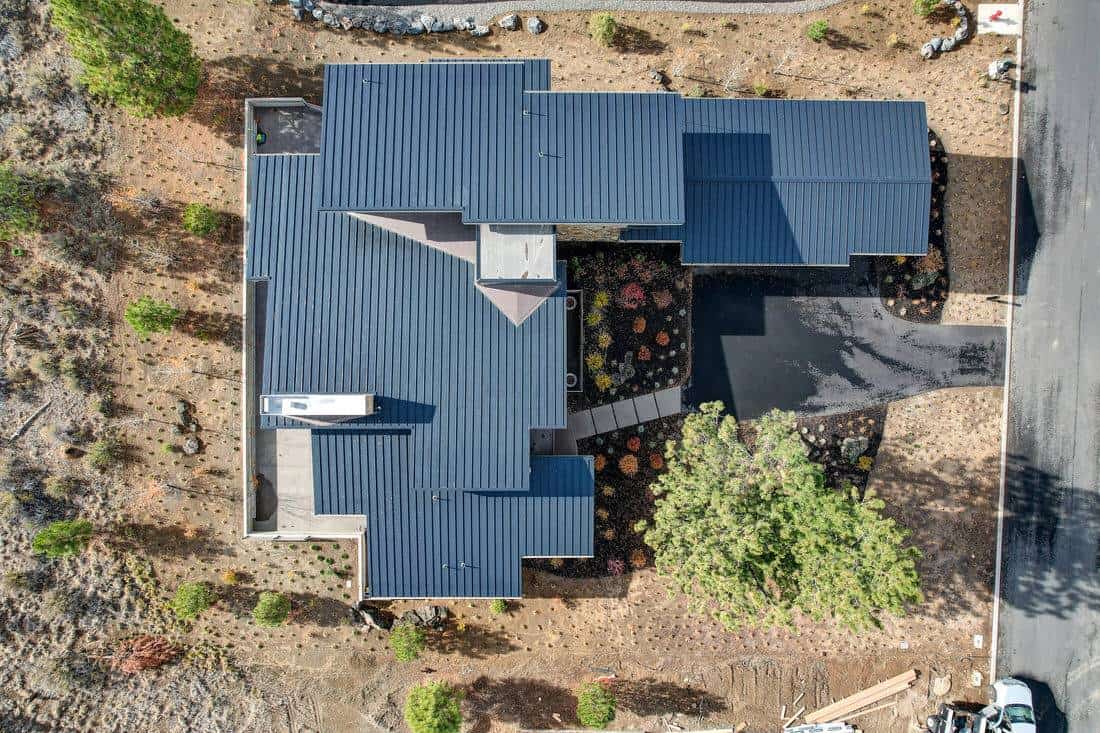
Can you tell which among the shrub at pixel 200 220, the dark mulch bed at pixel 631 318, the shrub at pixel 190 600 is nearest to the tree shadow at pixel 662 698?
the dark mulch bed at pixel 631 318

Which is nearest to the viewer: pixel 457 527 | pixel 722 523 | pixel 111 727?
pixel 722 523

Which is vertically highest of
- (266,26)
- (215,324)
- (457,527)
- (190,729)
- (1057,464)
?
(266,26)

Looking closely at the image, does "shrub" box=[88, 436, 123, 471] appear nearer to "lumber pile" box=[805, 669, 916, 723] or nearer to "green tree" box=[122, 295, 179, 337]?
"green tree" box=[122, 295, 179, 337]

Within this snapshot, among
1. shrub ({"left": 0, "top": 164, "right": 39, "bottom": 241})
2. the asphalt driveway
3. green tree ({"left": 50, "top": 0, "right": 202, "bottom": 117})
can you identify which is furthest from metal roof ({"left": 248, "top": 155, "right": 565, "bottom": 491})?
shrub ({"left": 0, "top": 164, "right": 39, "bottom": 241})

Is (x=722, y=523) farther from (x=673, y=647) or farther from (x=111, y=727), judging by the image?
(x=111, y=727)

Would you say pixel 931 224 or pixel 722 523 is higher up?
pixel 931 224

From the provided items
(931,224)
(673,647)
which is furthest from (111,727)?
(931,224)

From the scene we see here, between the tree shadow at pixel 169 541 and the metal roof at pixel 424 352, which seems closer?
the metal roof at pixel 424 352

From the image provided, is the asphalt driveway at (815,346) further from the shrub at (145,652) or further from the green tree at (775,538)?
the shrub at (145,652)
